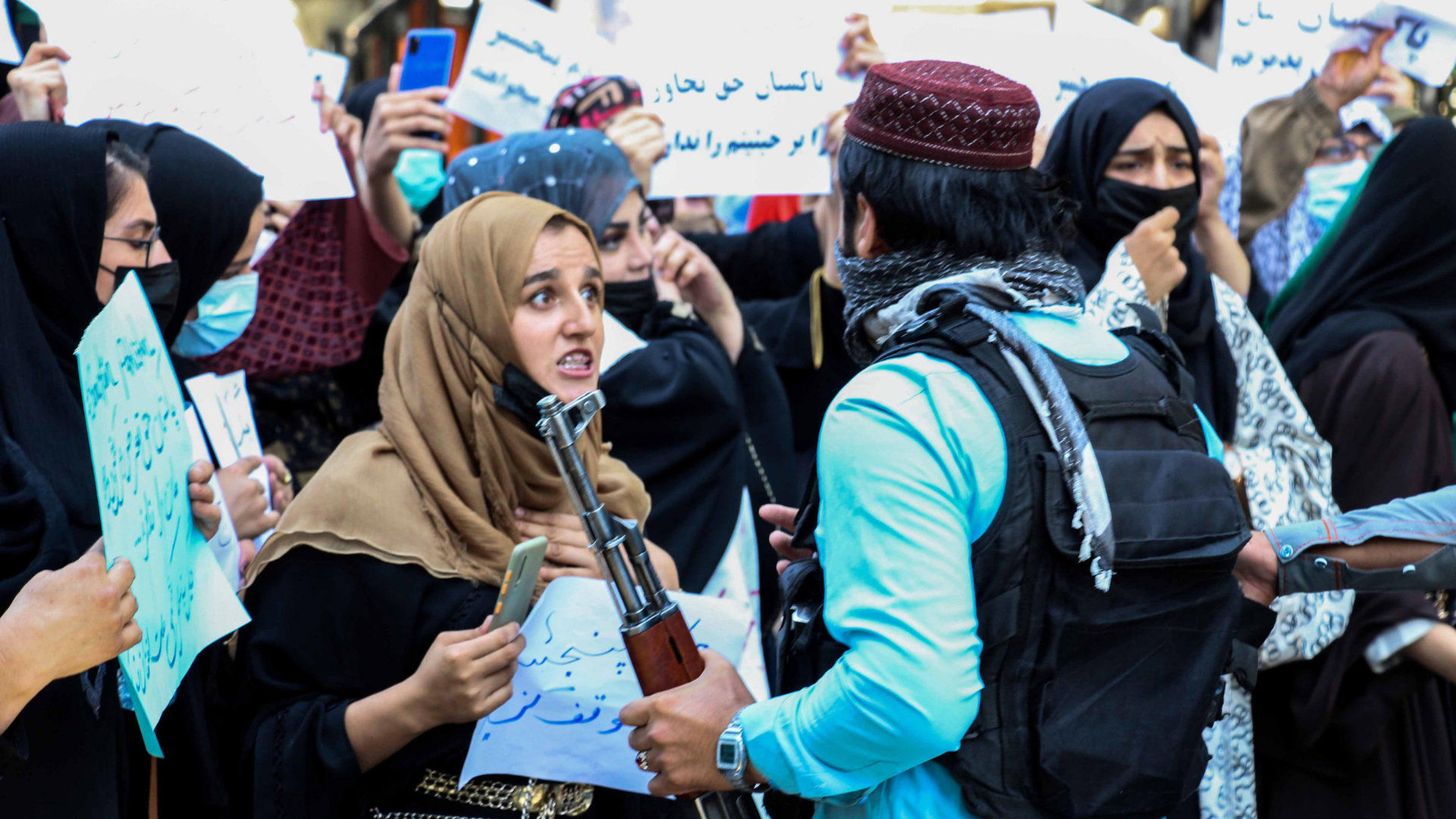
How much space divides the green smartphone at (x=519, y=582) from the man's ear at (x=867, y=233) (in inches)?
25.4

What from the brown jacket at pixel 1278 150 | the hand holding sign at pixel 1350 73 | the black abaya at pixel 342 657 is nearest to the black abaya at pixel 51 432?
the black abaya at pixel 342 657

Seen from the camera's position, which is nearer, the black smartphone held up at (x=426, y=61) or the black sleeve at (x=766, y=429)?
the black sleeve at (x=766, y=429)

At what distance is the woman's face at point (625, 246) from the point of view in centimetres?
334

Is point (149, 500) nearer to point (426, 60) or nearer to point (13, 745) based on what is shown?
Answer: point (13, 745)

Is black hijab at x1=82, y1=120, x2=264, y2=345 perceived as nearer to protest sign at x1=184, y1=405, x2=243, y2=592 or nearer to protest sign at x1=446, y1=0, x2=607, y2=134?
protest sign at x1=184, y1=405, x2=243, y2=592

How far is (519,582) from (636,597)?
8.6 inches

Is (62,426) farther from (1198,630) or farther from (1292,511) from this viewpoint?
(1292,511)

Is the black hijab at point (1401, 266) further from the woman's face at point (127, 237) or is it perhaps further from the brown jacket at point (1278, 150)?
the woman's face at point (127, 237)

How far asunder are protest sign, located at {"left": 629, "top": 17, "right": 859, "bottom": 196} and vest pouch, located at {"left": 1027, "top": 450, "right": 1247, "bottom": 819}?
99.3 inches

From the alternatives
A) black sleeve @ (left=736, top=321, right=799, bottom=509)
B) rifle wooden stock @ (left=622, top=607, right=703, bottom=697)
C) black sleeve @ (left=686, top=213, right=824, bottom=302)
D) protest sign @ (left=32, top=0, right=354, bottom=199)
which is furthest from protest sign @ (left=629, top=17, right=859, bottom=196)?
rifle wooden stock @ (left=622, top=607, right=703, bottom=697)

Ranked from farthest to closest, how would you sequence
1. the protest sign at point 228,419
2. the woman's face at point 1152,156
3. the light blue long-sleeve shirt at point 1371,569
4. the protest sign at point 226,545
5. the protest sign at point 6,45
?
the woman's face at point 1152,156 < the protest sign at point 6,45 < the protest sign at point 228,419 < the protest sign at point 226,545 < the light blue long-sleeve shirt at point 1371,569

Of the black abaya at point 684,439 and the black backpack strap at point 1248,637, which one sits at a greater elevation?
the black backpack strap at point 1248,637

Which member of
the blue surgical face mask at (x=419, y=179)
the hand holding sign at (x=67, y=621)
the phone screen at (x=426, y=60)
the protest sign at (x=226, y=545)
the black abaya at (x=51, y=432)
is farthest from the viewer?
the blue surgical face mask at (x=419, y=179)

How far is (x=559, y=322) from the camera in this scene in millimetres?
2457
